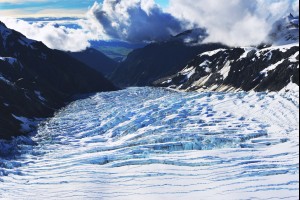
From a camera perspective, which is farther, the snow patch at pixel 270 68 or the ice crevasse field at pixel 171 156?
the snow patch at pixel 270 68

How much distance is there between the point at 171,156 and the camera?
81312 mm

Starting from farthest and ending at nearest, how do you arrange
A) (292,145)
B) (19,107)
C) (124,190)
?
1. (19,107)
2. (292,145)
3. (124,190)

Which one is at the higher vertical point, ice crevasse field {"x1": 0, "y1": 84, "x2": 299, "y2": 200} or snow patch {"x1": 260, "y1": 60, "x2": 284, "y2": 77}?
snow patch {"x1": 260, "y1": 60, "x2": 284, "y2": 77}

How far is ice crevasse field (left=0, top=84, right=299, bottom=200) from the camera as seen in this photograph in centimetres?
6619

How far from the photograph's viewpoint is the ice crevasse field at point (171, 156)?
2606 inches

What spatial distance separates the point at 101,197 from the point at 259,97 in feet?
233

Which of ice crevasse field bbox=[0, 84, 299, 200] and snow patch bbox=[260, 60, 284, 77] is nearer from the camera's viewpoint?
ice crevasse field bbox=[0, 84, 299, 200]

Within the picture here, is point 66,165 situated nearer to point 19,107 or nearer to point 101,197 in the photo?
point 101,197

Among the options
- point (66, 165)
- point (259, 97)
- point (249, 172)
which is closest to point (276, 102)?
point (259, 97)

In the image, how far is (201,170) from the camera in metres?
72.4

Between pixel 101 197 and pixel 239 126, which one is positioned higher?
pixel 239 126

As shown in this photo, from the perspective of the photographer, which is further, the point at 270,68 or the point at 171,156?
the point at 270,68

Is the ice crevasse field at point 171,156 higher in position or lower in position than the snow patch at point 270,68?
lower

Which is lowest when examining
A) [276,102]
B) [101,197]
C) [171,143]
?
[101,197]
